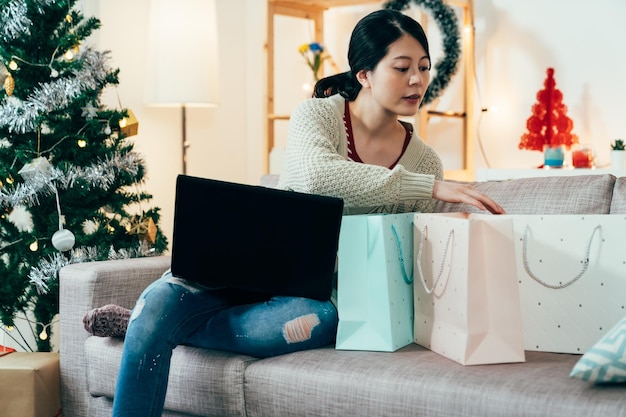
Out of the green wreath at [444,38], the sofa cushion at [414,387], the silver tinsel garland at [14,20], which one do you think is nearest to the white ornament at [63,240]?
the silver tinsel garland at [14,20]

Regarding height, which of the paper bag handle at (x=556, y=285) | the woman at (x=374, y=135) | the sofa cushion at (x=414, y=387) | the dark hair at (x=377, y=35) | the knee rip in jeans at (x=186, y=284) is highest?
Answer: the dark hair at (x=377, y=35)

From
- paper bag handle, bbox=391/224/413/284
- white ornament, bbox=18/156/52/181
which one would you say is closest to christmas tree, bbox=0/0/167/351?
white ornament, bbox=18/156/52/181

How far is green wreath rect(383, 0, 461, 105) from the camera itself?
3734 millimetres

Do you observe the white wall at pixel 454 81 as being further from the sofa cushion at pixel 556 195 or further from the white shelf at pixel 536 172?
the sofa cushion at pixel 556 195

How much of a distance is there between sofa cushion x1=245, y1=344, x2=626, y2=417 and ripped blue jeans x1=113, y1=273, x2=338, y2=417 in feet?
0.16

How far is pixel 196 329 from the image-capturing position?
1.79 meters

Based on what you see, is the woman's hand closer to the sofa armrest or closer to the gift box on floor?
the sofa armrest

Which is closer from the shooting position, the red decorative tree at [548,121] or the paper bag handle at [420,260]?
the paper bag handle at [420,260]

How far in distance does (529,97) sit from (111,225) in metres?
2.02

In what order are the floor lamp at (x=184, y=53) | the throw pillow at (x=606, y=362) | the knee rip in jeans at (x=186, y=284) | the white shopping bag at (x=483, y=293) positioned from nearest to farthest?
the throw pillow at (x=606, y=362), the white shopping bag at (x=483, y=293), the knee rip in jeans at (x=186, y=284), the floor lamp at (x=184, y=53)

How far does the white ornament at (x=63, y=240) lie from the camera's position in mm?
2553

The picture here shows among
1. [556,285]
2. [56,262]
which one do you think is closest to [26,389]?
[56,262]

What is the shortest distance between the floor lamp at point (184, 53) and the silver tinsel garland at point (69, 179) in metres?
1.04

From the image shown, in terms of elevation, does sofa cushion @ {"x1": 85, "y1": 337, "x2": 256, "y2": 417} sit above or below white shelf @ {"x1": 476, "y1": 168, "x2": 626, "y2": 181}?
below
